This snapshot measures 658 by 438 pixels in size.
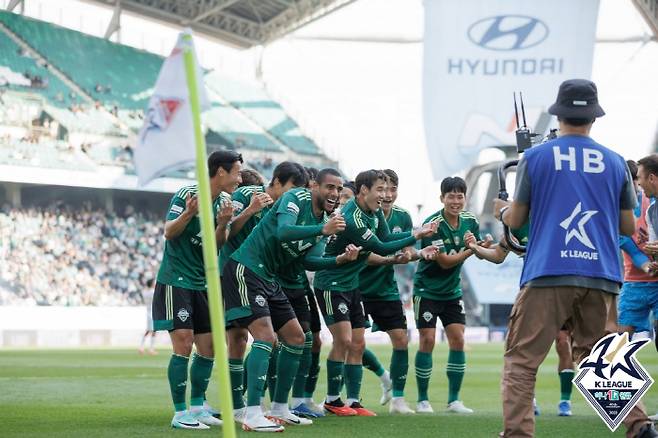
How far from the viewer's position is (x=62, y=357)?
28.2 meters

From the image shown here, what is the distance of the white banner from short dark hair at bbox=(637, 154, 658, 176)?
142 ft

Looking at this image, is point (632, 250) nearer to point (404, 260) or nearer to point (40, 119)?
point (404, 260)

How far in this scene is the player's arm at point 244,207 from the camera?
33.4 ft

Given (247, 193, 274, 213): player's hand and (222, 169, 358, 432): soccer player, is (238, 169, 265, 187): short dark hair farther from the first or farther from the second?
(247, 193, 274, 213): player's hand

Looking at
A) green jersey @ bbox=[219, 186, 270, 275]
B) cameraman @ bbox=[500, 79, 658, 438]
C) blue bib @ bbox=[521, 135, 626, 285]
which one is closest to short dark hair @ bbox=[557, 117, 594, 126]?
cameraman @ bbox=[500, 79, 658, 438]

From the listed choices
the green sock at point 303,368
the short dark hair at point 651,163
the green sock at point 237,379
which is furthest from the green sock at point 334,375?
the short dark hair at point 651,163

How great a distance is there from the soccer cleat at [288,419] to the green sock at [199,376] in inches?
27.1

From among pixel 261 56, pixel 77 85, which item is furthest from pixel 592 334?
pixel 261 56

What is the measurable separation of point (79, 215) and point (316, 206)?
3643 centimetres

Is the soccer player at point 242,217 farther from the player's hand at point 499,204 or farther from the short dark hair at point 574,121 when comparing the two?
the short dark hair at point 574,121

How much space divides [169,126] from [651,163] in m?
5.50

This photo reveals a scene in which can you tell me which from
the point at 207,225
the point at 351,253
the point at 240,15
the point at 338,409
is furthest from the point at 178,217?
the point at 240,15

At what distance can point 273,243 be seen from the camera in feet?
34.6

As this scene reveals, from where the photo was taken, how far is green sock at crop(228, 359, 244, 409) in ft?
35.5
